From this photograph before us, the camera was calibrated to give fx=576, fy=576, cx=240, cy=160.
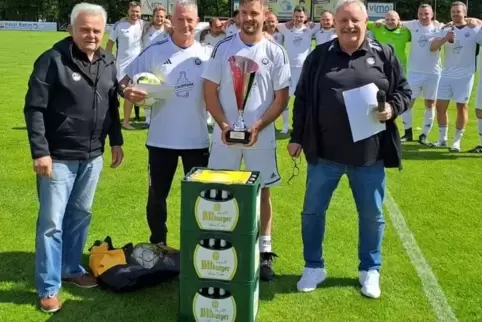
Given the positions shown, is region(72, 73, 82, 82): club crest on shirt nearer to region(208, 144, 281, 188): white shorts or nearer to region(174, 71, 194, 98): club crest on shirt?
region(174, 71, 194, 98): club crest on shirt

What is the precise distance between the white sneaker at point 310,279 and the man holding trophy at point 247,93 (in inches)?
30.3

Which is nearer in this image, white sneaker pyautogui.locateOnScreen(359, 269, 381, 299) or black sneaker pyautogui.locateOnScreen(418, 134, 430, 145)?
white sneaker pyautogui.locateOnScreen(359, 269, 381, 299)

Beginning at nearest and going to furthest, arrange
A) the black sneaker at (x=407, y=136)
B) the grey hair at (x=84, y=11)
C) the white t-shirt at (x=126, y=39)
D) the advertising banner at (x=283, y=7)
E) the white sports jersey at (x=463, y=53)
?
1. the grey hair at (x=84, y=11)
2. the white sports jersey at (x=463, y=53)
3. the black sneaker at (x=407, y=136)
4. the white t-shirt at (x=126, y=39)
5. the advertising banner at (x=283, y=7)

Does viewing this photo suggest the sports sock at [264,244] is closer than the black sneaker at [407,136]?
Yes

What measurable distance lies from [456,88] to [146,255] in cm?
676

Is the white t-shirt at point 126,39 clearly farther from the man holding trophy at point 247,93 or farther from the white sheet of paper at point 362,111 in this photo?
the white sheet of paper at point 362,111

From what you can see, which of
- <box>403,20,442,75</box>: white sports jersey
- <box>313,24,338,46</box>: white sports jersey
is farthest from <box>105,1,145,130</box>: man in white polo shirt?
<box>403,20,442,75</box>: white sports jersey

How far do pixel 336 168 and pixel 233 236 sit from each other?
1087mm

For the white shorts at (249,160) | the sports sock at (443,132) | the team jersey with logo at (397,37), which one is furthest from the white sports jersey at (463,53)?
the white shorts at (249,160)

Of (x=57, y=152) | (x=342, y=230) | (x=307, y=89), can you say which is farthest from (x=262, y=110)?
(x=342, y=230)

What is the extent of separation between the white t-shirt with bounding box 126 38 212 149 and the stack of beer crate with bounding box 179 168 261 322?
2.70 feet

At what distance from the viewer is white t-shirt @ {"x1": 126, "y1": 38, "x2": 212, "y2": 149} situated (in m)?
4.55

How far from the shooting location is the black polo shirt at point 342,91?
4.08m

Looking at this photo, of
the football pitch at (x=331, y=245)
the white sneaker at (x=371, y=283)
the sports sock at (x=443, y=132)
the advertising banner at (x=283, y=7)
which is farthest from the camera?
the advertising banner at (x=283, y=7)
